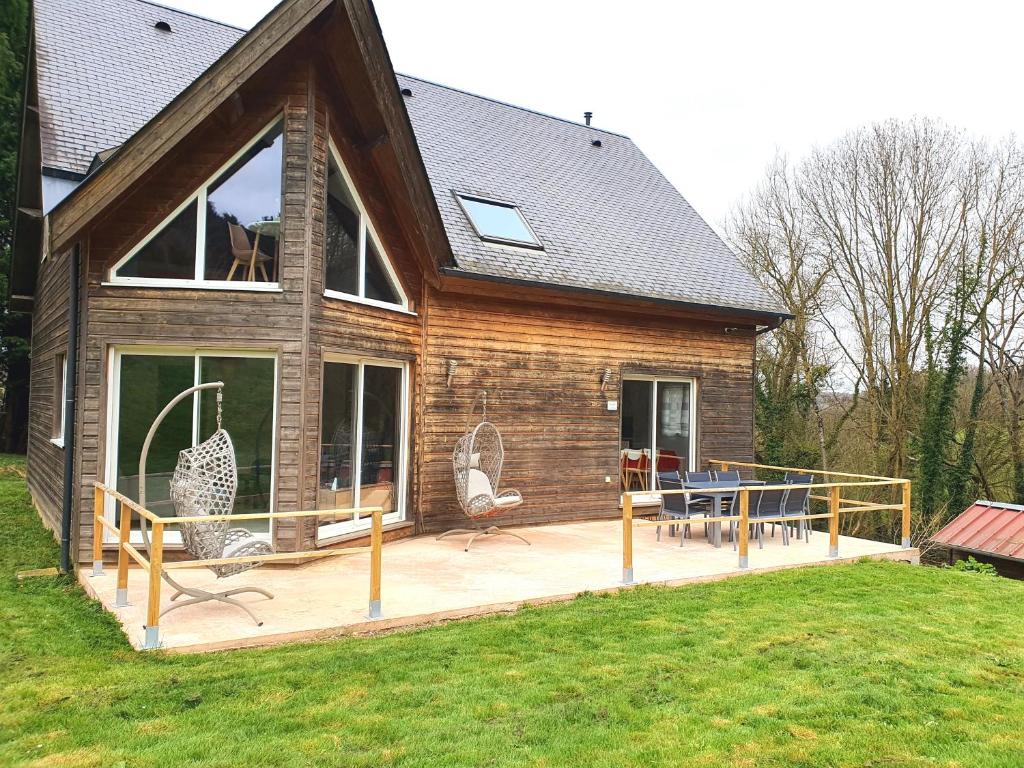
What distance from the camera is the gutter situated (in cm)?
887

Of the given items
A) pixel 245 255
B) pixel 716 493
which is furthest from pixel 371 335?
pixel 716 493

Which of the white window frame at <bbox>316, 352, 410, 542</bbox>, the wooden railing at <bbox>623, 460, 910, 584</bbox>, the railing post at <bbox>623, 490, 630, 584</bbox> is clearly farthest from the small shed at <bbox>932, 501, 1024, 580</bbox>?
the white window frame at <bbox>316, 352, 410, 542</bbox>

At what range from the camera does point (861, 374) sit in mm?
19609

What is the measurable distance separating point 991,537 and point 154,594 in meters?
11.6

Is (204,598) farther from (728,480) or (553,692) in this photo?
(728,480)

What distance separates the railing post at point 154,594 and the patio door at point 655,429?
7.27m

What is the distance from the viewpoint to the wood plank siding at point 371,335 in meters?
6.98

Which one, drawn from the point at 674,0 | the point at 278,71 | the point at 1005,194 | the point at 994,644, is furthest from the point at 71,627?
the point at 1005,194

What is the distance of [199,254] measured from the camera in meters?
7.14

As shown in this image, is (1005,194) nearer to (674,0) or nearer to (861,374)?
(861,374)

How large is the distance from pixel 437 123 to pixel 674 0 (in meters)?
6.39

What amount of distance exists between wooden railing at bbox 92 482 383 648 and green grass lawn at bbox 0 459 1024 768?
0.26m

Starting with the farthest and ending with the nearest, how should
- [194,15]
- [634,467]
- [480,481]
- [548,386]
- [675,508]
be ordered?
[194,15], [634,467], [548,386], [675,508], [480,481]

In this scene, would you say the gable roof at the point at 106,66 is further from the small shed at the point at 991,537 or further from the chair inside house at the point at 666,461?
the small shed at the point at 991,537
